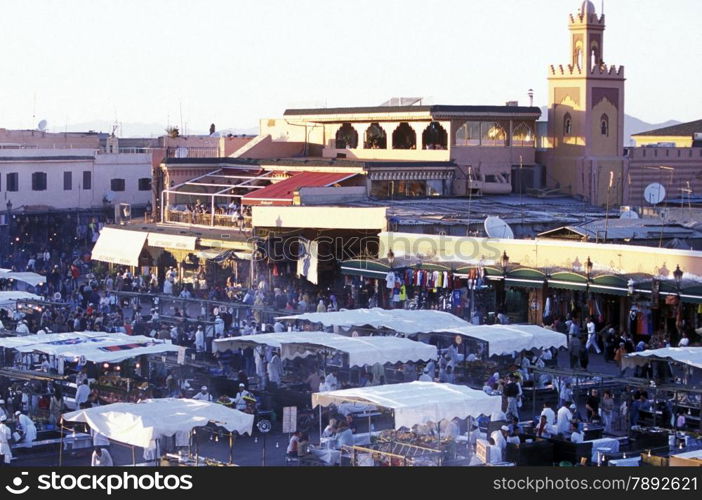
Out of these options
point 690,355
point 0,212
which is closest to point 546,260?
point 690,355

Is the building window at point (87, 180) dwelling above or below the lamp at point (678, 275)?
above

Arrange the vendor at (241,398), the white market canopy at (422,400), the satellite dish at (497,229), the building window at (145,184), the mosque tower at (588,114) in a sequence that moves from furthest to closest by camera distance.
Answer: the building window at (145,184)
the mosque tower at (588,114)
the satellite dish at (497,229)
the vendor at (241,398)
the white market canopy at (422,400)

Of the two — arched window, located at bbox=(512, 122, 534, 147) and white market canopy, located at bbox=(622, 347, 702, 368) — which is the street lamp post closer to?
white market canopy, located at bbox=(622, 347, 702, 368)

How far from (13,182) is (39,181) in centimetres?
101

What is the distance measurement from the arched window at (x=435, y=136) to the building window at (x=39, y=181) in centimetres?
1439

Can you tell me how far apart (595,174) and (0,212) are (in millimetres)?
19571

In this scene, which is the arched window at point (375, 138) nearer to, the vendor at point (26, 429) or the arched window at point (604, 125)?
the arched window at point (604, 125)

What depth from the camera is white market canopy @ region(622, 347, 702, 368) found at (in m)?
24.9

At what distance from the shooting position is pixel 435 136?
1897 inches

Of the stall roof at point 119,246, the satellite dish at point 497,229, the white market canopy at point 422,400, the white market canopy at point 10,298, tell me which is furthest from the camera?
the stall roof at point 119,246

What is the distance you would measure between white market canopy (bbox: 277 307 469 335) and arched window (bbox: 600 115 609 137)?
17.9 m

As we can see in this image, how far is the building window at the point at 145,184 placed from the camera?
58.7 m

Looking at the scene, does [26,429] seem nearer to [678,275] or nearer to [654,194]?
[678,275]

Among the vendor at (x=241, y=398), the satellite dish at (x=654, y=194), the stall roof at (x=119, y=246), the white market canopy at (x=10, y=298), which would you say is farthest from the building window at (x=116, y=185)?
the vendor at (x=241, y=398)
